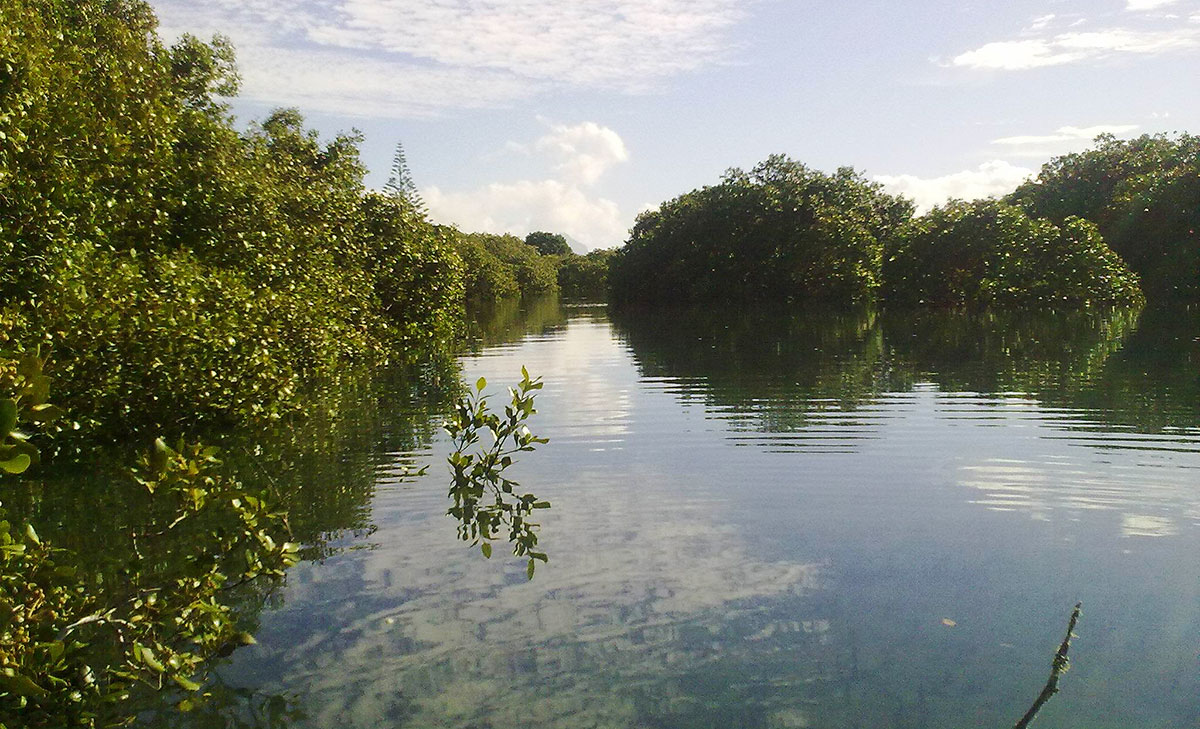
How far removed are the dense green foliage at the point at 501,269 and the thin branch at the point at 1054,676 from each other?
75045 millimetres

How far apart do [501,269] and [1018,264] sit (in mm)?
62260

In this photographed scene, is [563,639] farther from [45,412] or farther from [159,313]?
[159,313]

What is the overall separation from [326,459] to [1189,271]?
2626 inches

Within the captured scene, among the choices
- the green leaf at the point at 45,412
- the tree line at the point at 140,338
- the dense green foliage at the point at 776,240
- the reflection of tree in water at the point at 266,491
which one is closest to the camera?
the green leaf at the point at 45,412

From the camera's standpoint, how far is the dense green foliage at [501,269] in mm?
96188

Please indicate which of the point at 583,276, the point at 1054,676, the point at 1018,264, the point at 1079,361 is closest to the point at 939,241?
the point at 1018,264

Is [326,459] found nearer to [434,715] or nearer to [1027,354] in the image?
[434,715]

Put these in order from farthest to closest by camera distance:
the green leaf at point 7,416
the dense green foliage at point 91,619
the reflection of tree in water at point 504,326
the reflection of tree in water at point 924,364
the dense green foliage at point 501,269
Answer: the dense green foliage at point 501,269 → the reflection of tree in water at point 504,326 → the reflection of tree in water at point 924,364 → the dense green foliage at point 91,619 → the green leaf at point 7,416

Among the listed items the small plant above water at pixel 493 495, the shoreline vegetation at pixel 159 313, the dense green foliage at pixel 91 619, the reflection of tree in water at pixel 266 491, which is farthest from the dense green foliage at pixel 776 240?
the dense green foliage at pixel 91 619

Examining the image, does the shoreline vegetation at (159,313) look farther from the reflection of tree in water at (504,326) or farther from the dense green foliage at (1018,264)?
the reflection of tree in water at (504,326)

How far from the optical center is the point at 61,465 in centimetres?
1478

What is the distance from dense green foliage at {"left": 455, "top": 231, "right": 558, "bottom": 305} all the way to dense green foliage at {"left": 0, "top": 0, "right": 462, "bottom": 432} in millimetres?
55340

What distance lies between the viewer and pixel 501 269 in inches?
4274

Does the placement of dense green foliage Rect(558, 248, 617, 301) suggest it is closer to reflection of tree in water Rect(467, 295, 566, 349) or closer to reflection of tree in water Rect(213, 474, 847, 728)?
reflection of tree in water Rect(467, 295, 566, 349)
